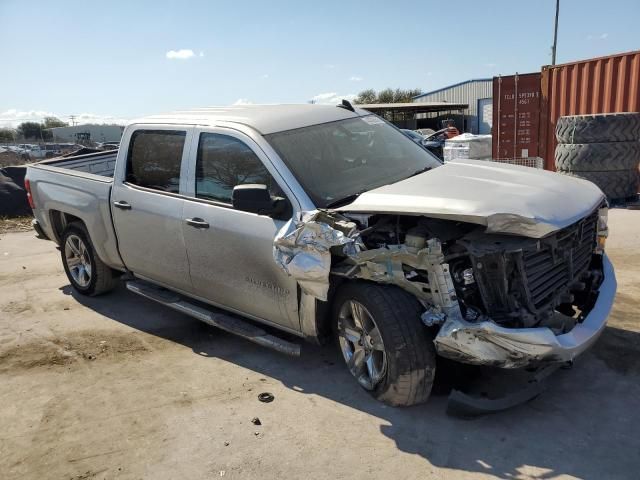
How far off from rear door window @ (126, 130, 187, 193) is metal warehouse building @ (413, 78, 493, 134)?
3692cm

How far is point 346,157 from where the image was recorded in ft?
13.6

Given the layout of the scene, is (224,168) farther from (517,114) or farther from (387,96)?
(387,96)

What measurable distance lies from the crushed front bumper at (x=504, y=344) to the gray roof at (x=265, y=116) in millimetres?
2007

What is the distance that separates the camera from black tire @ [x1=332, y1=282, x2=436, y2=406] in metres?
3.16

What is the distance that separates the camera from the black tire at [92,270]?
18.9 ft

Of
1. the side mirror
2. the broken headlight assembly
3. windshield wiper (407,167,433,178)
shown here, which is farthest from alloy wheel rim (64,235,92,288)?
the broken headlight assembly

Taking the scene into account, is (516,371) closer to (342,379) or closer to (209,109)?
(342,379)

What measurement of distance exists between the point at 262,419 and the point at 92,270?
128 inches

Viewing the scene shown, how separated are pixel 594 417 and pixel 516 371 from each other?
1.94ft

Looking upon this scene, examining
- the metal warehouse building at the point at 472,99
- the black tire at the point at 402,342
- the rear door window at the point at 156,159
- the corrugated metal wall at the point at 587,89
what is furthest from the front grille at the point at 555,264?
the metal warehouse building at the point at 472,99

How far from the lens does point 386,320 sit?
320cm

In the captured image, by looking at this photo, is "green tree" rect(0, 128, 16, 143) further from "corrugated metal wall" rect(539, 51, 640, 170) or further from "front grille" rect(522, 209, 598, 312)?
"front grille" rect(522, 209, 598, 312)

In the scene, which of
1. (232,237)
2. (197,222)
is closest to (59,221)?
(197,222)

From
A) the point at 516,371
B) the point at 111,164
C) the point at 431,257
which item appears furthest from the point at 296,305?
the point at 111,164
